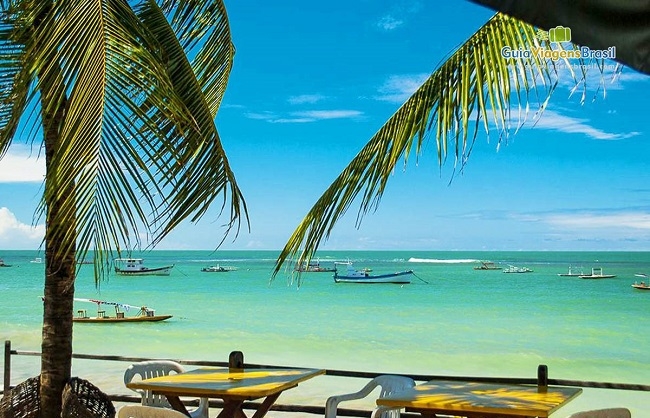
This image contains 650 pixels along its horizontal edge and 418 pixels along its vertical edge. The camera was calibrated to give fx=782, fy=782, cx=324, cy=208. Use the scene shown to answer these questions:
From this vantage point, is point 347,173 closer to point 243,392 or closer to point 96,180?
point 96,180

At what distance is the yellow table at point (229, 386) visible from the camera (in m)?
4.33

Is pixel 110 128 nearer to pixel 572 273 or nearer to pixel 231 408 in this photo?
pixel 231 408

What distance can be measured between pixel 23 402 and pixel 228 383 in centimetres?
147

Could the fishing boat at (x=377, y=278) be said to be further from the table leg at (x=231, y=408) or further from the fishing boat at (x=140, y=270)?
the table leg at (x=231, y=408)

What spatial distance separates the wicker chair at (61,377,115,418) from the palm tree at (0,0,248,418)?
1031 mm

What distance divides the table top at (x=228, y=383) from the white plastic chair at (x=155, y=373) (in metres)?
0.22

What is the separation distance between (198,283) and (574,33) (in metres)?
48.8

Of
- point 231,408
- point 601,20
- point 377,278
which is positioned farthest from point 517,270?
point 601,20

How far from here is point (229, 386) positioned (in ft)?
14.7

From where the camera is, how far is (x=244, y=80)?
5891 centimetres

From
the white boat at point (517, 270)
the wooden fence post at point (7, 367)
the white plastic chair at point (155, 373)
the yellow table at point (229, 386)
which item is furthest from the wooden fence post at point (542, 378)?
the white boat at point (517, 270)

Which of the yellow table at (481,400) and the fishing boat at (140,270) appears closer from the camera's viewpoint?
the yellow table at (481,400)

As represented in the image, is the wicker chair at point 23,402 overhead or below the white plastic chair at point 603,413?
below

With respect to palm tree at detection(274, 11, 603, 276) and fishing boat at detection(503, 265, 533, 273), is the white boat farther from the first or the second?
palm tree at detection(274, 11, 603, 276)
